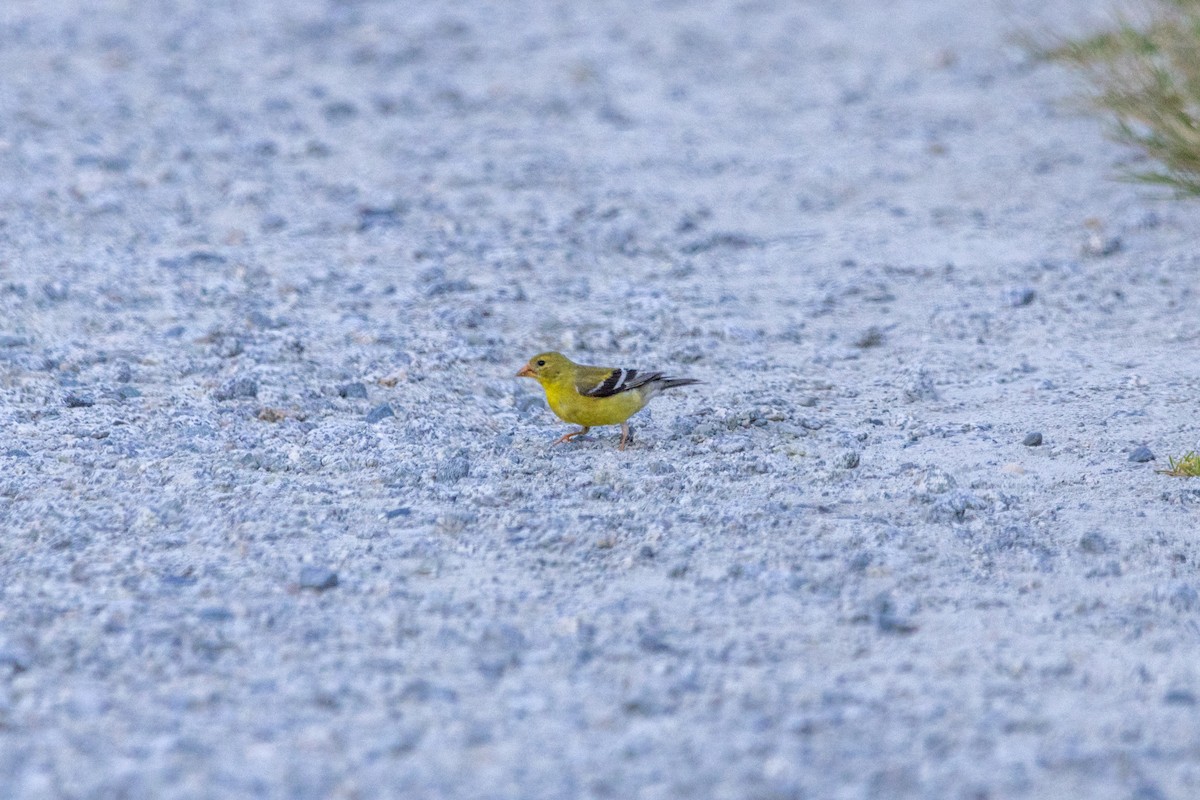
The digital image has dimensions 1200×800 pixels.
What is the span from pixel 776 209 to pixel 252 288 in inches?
143

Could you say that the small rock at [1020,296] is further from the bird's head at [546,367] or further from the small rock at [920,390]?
the bird's head at [546,367]

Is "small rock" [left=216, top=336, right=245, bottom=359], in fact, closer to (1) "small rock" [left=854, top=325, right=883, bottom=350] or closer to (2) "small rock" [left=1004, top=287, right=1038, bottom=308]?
(1) "small rock" [left=854, top=325, right=883, bottom=350]

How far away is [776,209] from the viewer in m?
10.3

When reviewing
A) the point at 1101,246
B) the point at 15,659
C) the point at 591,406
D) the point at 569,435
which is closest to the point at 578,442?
the point at 569,435

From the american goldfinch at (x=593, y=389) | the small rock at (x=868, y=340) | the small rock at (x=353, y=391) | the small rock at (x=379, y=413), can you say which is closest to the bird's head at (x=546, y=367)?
the american goldfinch at (x=593, y=389)

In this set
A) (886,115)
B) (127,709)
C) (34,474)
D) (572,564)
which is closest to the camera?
(127,709)

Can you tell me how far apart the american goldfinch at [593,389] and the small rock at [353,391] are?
2.38ft

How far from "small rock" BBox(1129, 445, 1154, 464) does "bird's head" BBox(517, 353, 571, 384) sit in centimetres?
238

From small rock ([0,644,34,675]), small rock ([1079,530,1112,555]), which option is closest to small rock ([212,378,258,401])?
small rock ([0,644,34,675])

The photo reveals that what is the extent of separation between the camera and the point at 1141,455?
20.5ft

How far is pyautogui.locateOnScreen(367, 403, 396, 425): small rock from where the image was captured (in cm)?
675

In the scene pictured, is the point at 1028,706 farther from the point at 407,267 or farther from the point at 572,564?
the point at 407,267

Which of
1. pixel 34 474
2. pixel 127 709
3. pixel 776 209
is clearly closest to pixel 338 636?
pixel 127 709

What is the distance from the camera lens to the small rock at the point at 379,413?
266 inches
